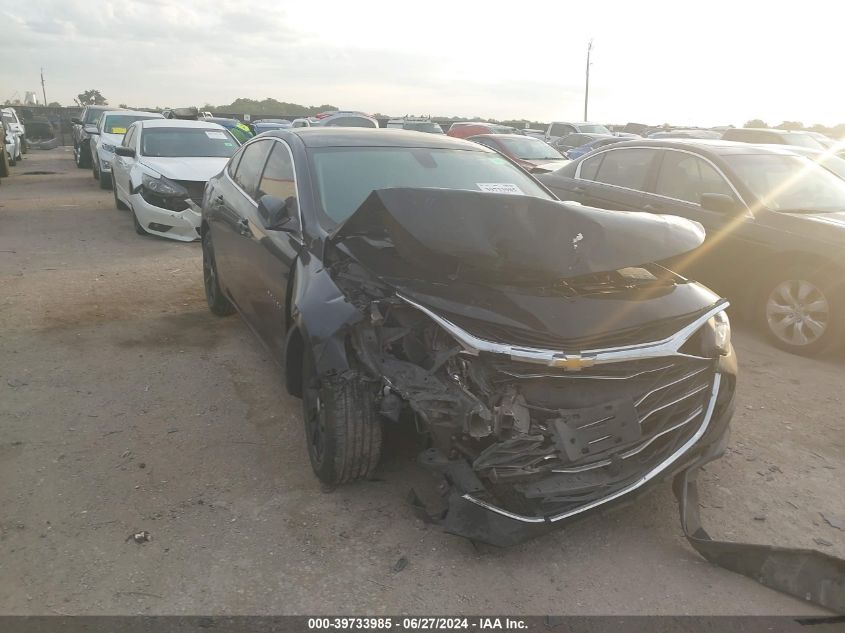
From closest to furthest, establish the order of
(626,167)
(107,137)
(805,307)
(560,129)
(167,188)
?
(805,307) < (626,167) < (167,188) < (107,137) < (560,129)

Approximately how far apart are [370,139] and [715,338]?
259 cm

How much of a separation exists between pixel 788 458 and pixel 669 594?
1.57m

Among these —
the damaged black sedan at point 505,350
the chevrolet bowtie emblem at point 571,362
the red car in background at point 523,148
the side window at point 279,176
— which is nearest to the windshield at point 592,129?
the red car in background at point 523,148

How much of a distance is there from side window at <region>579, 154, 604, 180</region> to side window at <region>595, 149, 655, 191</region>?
73 millimetres

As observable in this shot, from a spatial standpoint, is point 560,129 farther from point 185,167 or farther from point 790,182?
point 790,182

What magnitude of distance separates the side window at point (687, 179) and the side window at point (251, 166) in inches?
157

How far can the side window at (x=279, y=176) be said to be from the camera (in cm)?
429

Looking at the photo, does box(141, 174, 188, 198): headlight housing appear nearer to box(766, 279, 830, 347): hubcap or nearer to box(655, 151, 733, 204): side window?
box(655, 151, 733, 204): side window

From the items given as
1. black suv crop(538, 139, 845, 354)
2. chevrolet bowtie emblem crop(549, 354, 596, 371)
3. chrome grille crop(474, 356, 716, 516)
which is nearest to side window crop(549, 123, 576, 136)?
black suv crop(538, 139, 845, 354)

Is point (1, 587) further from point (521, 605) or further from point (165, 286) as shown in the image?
point (165, 286)

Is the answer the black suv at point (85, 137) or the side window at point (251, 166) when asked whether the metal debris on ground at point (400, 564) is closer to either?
the side window at point (251, 166)

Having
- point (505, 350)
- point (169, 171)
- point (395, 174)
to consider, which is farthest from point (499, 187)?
point (169, 171)

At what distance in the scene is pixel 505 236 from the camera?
10.1 ft

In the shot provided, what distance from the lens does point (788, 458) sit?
3.84 metres
